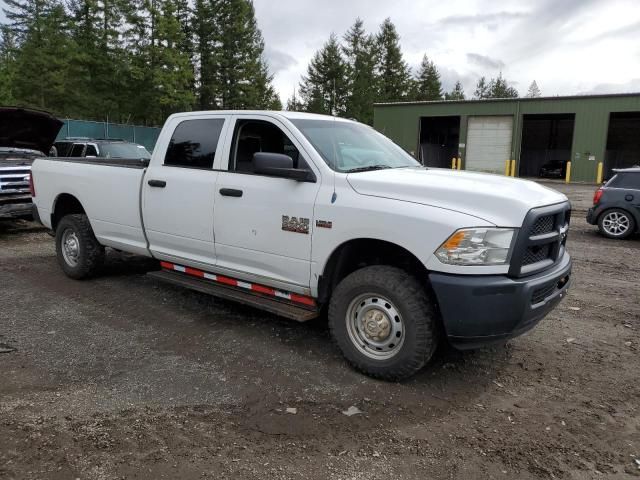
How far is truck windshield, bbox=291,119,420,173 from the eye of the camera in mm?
4406

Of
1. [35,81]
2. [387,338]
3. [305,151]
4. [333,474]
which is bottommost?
[333,474]

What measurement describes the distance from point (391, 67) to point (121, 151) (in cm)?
5478

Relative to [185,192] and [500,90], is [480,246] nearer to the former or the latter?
[185,192]

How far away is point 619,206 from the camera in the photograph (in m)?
10.8

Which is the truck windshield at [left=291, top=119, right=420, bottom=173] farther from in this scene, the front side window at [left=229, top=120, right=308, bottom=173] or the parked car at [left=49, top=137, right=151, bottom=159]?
the parked car at [left=49, top=137, right=151, bottom=159]

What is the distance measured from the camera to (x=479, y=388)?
154 inches

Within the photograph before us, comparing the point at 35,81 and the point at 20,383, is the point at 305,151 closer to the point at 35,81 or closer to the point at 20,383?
the point at 20,383

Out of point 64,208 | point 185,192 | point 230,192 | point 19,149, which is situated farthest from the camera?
point 19,149

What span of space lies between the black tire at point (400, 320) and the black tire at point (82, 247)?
3781 mm

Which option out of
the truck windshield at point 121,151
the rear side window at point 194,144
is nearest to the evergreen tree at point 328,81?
the truck windshield at point 121,151

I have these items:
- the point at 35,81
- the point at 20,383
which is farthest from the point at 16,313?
the point at 35,81

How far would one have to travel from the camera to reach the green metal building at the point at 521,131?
1203 inches

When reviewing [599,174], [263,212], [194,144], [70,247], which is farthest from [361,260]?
[599,174]

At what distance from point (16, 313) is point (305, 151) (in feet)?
11.6
